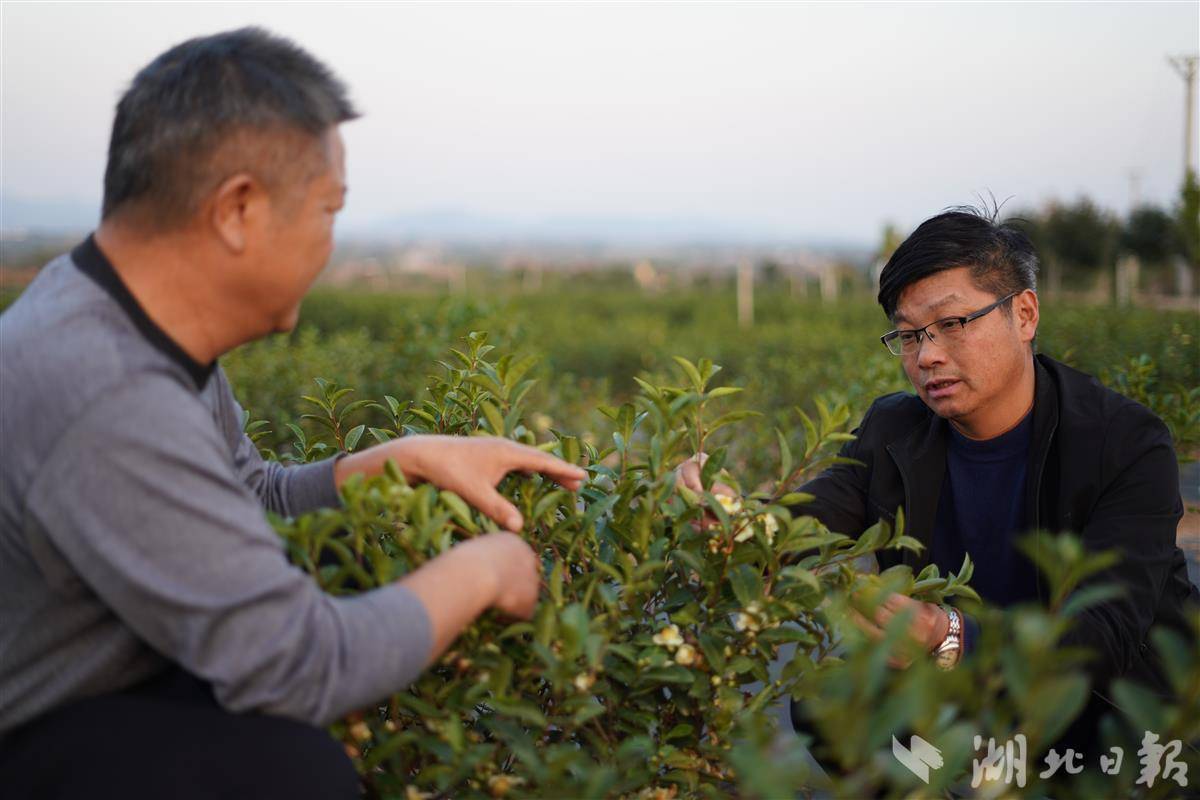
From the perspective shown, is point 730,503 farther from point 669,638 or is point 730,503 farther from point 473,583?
point 473,583

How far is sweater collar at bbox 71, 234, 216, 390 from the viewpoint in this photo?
1.26 m

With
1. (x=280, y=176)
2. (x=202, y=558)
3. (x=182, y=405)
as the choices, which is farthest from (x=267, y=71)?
(x=202, y=558)

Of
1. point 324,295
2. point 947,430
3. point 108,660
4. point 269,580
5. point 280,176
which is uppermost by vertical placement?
point 280,176

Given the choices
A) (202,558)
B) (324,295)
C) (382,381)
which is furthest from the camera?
(324,295)

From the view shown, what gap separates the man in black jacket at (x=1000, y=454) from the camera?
209 centimetres

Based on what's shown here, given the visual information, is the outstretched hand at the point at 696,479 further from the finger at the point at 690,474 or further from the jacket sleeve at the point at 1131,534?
the jacket sleeve at the point at 1131,534

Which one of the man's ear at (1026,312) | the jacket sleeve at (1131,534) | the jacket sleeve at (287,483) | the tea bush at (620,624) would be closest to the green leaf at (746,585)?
the tea bush at (620,624)

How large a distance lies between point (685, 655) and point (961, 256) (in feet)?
3.98

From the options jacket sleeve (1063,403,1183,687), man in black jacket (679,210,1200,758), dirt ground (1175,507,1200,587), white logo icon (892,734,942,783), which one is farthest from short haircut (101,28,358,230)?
dirt ground (1175,507,1200,587)

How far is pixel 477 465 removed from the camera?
1.54 metres

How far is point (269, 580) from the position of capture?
1112 millimetres

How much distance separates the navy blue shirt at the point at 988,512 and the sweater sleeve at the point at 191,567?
5.38 feet

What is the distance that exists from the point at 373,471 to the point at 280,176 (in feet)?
1.69

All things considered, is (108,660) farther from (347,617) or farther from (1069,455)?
(1069,455)
